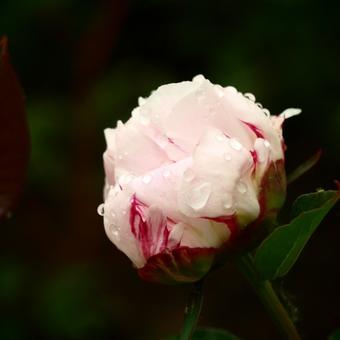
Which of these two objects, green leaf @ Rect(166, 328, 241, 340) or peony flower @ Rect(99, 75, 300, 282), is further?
green leaf @ Rect(166, 328, 241, 340)

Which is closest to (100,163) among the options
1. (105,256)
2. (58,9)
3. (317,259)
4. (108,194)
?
(105,256)

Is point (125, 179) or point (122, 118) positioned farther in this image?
point (122, 118)

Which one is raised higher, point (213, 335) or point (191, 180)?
point (191, 180)

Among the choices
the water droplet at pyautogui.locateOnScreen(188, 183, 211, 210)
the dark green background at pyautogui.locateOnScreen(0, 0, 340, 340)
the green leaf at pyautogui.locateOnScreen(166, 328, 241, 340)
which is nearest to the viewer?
the water droplet at pyautogui.locateOnScreen(188, 183, 211, 210)

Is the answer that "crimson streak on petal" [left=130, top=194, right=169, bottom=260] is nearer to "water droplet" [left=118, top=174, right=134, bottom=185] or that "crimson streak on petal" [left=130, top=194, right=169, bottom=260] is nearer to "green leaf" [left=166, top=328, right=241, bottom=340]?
"water droplet" [left=118, top=174, right=134, bottom=185]

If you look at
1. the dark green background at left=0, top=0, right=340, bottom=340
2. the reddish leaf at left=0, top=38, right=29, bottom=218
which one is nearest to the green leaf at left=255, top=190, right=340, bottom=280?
the reddish leaf at left=0, top=38, right=29, bottom=218

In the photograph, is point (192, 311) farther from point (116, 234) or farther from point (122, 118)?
point (122, 118)

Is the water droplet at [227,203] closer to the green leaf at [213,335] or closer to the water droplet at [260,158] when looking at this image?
the water droplet at [260,158]

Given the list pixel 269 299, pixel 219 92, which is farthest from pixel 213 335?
pixel 219 92
